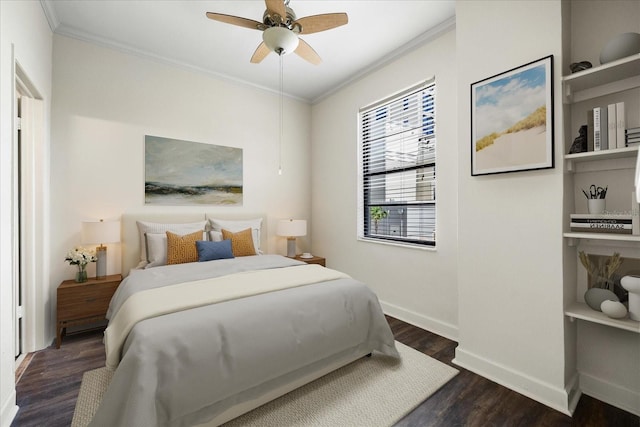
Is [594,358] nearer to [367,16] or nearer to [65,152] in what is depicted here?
[367,16]

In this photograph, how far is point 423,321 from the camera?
115 inches

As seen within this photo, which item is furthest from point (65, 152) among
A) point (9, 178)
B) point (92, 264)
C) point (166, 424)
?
point (166, 424)

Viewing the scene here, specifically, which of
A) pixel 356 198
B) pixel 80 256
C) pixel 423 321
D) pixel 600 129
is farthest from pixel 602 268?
pixel 80 256

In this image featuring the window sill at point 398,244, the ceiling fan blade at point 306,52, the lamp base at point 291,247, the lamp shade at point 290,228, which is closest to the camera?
the ceiling fan blade at point 306,52

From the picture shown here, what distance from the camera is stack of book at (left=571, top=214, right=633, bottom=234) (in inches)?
60.5

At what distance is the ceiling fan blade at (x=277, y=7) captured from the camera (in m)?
1.92

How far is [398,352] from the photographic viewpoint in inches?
92.1

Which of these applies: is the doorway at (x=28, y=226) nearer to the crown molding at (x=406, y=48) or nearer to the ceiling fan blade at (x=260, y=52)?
the ceiling fan blade at (x=260, y=52)

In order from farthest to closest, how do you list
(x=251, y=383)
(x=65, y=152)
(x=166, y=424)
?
(x=65, y=152)
(x=251, y=383)
(x=166, y=424)

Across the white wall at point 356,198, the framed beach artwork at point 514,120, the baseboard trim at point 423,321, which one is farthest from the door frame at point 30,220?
the framed beach artwork at point 514,120

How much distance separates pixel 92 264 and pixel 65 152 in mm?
1162

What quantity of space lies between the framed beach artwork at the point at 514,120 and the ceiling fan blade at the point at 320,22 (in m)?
1.11

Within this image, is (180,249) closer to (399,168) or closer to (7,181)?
(7,181)

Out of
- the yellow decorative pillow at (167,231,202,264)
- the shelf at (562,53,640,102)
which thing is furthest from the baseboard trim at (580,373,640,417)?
the yellow decorative pillow at (167,231,202,264)
